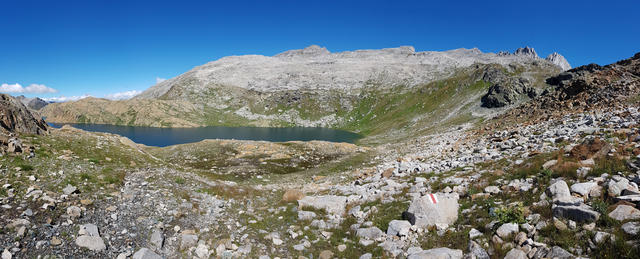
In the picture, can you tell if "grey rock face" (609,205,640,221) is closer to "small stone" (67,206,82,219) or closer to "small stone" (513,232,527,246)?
"small stone" (513,232,527,246)

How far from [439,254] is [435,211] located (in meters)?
2.85

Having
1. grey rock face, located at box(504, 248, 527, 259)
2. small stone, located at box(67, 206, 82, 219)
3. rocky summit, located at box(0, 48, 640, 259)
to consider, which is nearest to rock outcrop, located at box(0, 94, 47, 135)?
rocky summit, located at box(0, 48, 640, 259)

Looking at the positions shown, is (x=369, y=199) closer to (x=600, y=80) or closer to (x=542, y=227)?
(x=542, y=227)

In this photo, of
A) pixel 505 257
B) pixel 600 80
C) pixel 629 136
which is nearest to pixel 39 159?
pixel 505 257

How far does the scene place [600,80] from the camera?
136 feet

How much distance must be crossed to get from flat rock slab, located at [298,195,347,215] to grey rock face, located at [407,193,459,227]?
5.47 metres

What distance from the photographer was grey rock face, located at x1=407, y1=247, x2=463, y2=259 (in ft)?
29.5

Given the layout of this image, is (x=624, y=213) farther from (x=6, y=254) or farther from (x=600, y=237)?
(x=6, y=254)

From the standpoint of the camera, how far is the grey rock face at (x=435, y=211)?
1157 cm

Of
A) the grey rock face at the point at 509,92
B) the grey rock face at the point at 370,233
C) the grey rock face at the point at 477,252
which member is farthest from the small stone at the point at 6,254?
the grey rock face at the point at 509,92

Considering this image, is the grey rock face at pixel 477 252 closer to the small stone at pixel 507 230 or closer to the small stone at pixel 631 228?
the small stone at pixel 507 230

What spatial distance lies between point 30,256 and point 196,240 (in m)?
5.56

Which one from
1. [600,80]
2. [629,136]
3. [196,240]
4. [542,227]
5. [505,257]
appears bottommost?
[196,240]

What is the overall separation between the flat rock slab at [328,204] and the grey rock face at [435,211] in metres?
5.47
